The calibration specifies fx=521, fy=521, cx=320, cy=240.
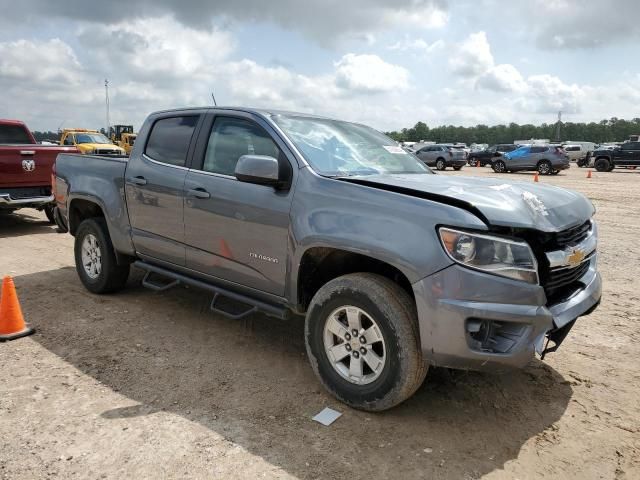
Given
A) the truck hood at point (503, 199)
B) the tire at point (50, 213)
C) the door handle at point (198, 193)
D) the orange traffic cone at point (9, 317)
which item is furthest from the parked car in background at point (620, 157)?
the orange traffic cone at point (9, 317)

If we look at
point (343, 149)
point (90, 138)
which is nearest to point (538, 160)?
point (90, 138)

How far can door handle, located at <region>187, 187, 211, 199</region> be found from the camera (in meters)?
4.10

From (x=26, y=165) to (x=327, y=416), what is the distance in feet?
26.1

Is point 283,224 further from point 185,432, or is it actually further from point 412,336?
point 185,432

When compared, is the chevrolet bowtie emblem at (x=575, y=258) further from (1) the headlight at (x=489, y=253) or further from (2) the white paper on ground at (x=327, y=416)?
(2) the white paper on ground at (x=327, y=416)

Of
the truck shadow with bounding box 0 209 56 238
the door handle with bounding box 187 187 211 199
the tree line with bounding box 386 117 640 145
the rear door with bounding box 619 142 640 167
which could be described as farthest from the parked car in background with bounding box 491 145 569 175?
the tree line with bounding box 386 117 640 145

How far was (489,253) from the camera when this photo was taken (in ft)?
9.17

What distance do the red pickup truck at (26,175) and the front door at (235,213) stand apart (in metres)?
5.75

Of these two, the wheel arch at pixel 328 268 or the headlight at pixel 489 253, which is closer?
the headlight at pixel 489 253

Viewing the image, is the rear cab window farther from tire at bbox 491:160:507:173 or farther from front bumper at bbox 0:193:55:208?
tire at bbox 491:160:507:173

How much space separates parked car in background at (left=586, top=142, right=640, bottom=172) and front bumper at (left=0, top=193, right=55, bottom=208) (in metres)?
30.3

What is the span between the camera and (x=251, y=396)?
3508 mm

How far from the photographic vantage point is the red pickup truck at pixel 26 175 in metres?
8.70

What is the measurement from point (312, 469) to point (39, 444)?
1.54 metres
